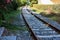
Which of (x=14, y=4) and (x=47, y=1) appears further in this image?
(x=47, y=1)

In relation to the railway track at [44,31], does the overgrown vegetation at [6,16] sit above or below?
below

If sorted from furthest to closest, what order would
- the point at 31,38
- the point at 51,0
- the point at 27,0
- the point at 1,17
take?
the point at 27,0
the point at 51,0
the point at 1,17
the point at 31,38

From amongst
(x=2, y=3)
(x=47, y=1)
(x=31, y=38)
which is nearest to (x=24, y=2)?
(x=47, y=1)

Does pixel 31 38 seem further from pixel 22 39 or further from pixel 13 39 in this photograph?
pixel 13 39

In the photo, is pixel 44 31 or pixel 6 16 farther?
pixel 6 16

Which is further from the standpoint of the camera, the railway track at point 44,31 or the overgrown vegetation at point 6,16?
the overgrown vegetation at point 6,16

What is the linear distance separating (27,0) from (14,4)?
31.9 meters

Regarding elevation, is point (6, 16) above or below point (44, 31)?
below

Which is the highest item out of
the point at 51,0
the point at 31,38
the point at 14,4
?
the point at 31,38

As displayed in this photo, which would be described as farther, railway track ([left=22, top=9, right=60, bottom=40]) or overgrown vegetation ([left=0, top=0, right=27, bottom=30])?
overgrown vegetation ([left=0, top=0, right=27, bottom=30])

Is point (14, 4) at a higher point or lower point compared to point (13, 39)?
lower

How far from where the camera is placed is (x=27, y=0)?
6506cm

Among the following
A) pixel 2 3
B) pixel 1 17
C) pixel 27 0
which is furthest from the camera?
pixel 27 0

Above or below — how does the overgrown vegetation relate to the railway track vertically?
below
